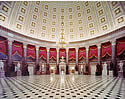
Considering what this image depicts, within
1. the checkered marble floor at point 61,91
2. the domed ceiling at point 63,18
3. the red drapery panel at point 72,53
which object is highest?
the domed ceiling at point 63,18

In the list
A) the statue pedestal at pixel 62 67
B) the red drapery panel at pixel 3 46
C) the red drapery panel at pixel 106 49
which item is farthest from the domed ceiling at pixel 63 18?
the statue pedestal at pixel 62 67

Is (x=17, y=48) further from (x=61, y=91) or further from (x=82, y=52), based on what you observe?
(x=61, y=91)

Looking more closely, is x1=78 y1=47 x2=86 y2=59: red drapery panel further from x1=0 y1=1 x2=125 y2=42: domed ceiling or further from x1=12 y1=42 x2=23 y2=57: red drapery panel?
x1=12 y1=42 x2=23 y2=57: red drapery panel

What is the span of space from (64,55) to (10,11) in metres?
13.6

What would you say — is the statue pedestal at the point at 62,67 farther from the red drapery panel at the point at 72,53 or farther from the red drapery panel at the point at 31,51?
the red drapery panel at the point at 31,51

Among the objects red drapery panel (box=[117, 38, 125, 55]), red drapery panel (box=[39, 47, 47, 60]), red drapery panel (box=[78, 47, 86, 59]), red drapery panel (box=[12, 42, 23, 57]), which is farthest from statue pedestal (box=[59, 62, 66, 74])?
red drapery panel (box=[117, 38, 125, 55])

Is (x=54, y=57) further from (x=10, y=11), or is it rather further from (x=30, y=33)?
(x=10, y=11)

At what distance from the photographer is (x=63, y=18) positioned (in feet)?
74.1

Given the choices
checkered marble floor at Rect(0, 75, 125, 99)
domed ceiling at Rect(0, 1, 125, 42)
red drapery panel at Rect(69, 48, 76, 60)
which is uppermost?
domed ceiling at Rect(0, 1, 125, 42)

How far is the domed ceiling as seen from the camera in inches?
628

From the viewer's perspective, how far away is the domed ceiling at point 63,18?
1594 cm

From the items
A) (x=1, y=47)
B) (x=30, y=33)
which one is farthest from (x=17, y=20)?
(x=1, y=47)

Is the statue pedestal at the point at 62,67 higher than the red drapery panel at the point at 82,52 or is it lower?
lower

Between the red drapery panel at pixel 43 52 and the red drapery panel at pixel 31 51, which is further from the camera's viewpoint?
the red drapery panel at pixel 43 52
